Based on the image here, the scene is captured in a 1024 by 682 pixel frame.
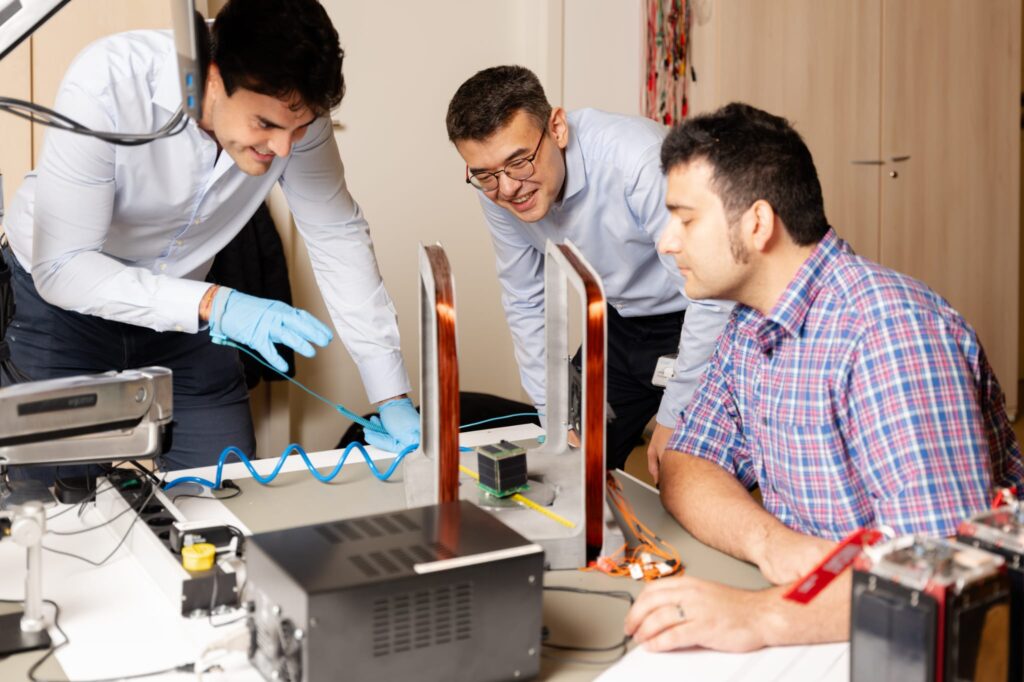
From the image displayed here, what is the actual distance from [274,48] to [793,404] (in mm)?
902

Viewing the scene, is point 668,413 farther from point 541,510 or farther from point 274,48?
point 274,48

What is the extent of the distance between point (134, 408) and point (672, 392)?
1.28 meters

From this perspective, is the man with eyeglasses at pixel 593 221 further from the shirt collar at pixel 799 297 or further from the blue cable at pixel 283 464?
the shirt collar at pixel 799 297

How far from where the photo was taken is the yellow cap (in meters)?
1.23

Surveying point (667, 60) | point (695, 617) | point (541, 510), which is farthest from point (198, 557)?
point (667, 60)

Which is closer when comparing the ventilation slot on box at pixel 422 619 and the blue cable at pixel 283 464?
the ventilation slot on box at pixel 422 619

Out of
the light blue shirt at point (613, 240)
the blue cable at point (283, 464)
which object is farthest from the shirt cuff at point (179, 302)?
the light blue shirt at point (613, 240)

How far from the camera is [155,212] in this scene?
2.01 metres

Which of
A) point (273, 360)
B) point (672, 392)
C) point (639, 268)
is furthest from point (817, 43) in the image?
point (273, 360)

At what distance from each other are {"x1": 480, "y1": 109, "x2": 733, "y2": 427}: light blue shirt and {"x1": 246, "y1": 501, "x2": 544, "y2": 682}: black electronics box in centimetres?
114

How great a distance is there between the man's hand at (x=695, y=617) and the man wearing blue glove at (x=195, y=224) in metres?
0.87

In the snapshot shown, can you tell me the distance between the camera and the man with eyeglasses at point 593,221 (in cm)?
219

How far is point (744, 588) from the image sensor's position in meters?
1.34

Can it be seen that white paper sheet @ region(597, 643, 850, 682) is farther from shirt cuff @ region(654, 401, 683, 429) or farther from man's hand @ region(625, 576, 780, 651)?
shirt cuff @ region(654, 401, 683, 429)
